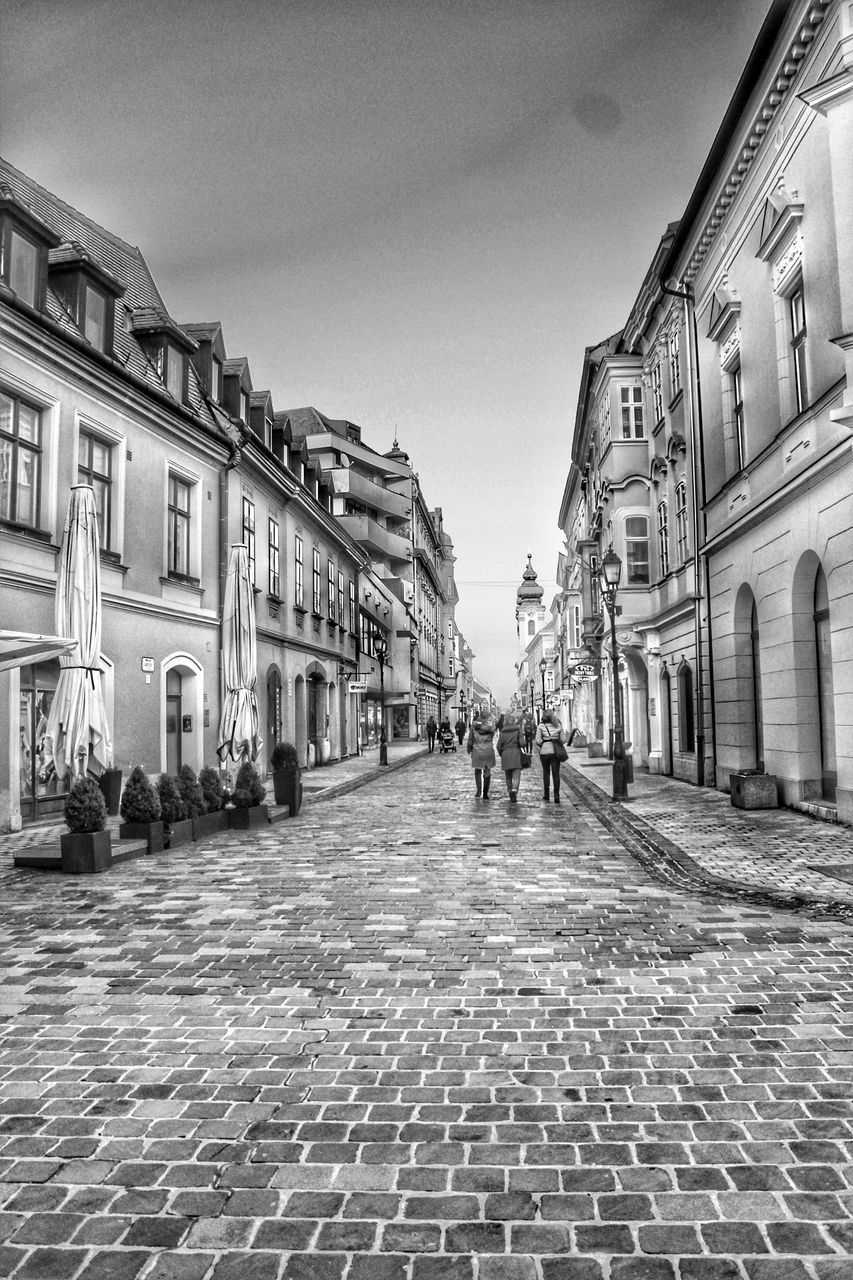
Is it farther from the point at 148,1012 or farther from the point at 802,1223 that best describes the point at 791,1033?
the point at 148,1012

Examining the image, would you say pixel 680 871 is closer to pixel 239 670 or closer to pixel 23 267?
pixel 239 670

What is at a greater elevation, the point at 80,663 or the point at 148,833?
the point at 80,663

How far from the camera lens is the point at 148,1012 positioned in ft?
16.9

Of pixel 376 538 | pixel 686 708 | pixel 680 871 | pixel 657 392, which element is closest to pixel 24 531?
pixel 680 871

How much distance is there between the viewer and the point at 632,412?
2709cm

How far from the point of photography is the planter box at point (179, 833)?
11.6 meters

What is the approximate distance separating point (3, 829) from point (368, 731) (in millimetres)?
33193

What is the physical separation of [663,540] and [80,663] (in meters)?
17.2

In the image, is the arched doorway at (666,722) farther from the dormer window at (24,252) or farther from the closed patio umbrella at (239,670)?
the dormer window at (24,252)

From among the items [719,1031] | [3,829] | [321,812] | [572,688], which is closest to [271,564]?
[321,812]

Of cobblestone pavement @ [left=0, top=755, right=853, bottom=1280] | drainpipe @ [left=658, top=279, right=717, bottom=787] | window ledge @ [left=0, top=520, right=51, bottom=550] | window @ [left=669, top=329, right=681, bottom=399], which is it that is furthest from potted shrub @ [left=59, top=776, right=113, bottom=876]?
window @ [left=669, top=329, right=681, bottom=399]

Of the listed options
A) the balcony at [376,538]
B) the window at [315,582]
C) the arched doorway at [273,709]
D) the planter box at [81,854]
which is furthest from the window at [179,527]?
the balcony at [376,538]

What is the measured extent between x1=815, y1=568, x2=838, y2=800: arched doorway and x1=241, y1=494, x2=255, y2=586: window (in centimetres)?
1375

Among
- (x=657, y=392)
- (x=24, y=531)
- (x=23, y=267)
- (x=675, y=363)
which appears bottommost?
(x=24, y=531)
